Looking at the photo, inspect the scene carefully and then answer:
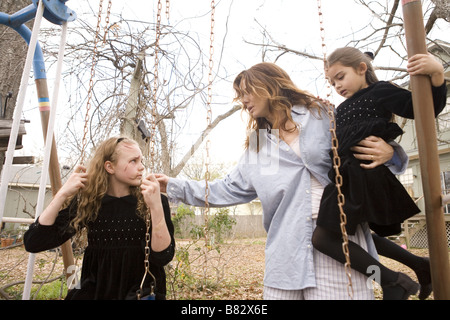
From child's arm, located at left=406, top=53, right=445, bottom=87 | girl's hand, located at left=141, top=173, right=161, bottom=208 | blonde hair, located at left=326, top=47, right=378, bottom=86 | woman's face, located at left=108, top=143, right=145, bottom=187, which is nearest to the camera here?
child's arm, located at left=406, top=53, right=445, bottom=87

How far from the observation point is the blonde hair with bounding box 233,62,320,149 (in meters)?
1.56

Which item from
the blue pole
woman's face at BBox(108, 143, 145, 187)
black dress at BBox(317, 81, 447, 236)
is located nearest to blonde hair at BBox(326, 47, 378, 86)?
black dress at BBox(317, 81, 447, 236)

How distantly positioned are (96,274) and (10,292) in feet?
10.6

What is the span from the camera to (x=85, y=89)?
361cm

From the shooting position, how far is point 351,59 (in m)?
1.76

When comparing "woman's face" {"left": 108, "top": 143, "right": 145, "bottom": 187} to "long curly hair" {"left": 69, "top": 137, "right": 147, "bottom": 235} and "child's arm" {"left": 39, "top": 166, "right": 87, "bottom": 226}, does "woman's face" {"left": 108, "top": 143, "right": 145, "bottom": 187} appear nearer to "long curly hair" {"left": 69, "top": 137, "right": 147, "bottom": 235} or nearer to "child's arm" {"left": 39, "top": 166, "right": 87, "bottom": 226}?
"long curly hair" {"left": 69, "top": 137, "right": 147, "bottom": 235}

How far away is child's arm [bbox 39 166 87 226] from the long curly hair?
0.13 metres

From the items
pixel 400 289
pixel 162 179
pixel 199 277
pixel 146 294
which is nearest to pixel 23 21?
pixel 162 179

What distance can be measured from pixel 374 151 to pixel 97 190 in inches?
57.2

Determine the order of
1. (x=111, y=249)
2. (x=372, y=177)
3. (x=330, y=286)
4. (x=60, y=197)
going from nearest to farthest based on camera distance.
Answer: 1. (x=330, y=286)
2. (x=372, y=177)
3. (x=60, y=197)
4. (x=111, y=249)

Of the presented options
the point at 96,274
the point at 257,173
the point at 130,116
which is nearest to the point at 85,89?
the point at 130,116

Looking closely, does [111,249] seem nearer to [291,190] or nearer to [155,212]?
[155,212]

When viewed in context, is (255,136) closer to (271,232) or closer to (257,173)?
(257,173)

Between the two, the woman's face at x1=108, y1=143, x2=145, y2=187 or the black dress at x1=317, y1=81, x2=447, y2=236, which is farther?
the woman's face at x1=108, y1=143, x2=145, y2=187
